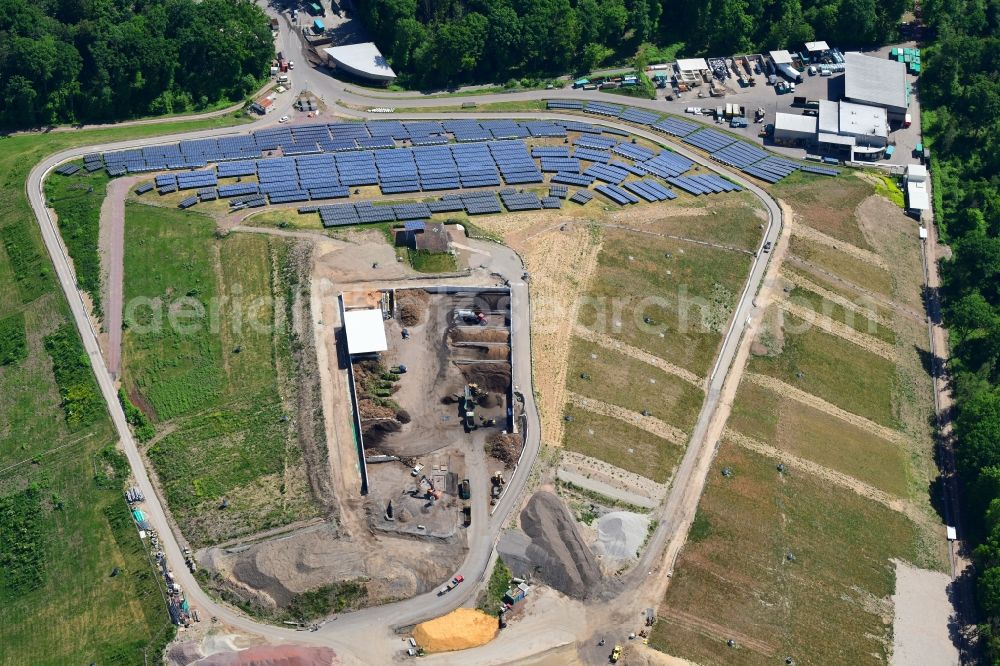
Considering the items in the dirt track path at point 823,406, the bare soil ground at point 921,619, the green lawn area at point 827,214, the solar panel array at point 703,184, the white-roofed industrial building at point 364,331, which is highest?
the solar panel array at point 703,184

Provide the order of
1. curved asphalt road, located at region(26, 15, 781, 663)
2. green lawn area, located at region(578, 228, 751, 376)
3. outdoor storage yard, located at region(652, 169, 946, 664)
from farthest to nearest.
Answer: green lawn area, located at region(578, 228, 751, 376) < outdoor storage yard, located at region(652, 169, 946, 664) < curved asphalt road, located at region(26, 15, 781, 663)

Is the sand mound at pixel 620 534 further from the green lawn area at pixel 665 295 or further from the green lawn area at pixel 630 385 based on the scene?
the green lawn area at pixel 665 295

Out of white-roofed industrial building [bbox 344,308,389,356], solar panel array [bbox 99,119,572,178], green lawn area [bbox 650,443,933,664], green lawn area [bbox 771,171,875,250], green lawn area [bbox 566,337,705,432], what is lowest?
green lawn area [bbox 650,443,933,664]

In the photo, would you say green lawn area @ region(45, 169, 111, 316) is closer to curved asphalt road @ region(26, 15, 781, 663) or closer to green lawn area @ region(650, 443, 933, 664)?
curved asphalt road @ region(26, 15, 781, 663)

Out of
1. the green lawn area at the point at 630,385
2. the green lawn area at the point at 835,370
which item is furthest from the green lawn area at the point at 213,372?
the green lawn area at the point at 835,370

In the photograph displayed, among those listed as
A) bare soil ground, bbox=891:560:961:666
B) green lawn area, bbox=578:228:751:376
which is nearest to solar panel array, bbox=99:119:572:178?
green lawn area, bbox=578:228:751:376
